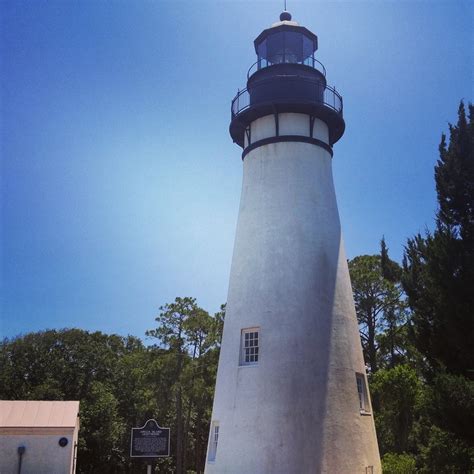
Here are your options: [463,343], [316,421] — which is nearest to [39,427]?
[316,421]

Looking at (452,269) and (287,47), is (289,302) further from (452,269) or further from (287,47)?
(287,47)

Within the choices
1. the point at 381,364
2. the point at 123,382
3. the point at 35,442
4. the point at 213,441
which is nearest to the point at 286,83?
the point at 213,441

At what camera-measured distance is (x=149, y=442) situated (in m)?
14.3

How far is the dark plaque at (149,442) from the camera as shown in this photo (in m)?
14.2

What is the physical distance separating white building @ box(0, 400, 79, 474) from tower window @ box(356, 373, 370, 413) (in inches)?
438

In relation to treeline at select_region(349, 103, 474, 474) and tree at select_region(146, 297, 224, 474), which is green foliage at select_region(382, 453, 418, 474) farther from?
tree at select_region(146, 297, 224, 474)

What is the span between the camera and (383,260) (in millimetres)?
36969

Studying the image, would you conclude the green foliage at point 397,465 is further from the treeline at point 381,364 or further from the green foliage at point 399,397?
the green foliage at point 399,397

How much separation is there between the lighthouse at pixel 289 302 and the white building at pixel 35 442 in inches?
293

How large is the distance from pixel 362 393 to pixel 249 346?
381cm

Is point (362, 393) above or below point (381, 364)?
below

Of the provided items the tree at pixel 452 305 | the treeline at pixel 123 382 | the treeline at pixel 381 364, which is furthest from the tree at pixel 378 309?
the tree at pixel 452 305

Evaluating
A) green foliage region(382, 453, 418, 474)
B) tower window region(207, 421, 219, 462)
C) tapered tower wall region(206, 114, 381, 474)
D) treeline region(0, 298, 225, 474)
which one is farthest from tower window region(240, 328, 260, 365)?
treeline region(0, 298, 225, 474)

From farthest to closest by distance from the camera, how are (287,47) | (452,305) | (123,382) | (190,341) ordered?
(123,382) → (190,341) → (287,47) → (452,305)
